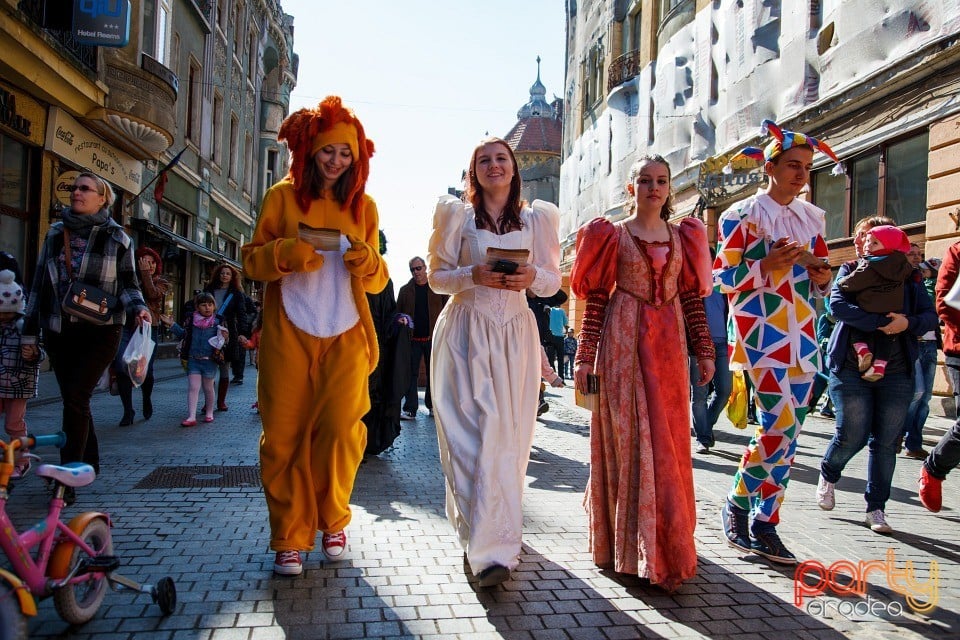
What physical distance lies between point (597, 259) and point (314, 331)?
141cm

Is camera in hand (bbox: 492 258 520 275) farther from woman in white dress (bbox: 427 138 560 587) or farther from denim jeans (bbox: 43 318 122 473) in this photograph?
denim jeans (bbox: 43 318 122 473)

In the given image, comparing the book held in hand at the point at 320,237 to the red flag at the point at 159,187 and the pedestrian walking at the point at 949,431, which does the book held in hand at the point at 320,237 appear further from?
the red flag at the point at 159,187

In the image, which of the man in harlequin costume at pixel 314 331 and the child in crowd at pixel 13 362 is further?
the child in crowd at pixel 13 362

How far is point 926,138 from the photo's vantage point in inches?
456

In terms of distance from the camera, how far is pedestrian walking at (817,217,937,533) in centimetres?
474

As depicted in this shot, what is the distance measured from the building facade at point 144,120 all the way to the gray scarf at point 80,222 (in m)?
8.07

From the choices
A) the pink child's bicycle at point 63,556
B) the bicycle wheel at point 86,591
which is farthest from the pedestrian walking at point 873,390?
the bicycle wheel at point 86,591

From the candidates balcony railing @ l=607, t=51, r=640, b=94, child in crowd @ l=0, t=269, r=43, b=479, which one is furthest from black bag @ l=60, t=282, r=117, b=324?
balcony railing @ l=607, t=51, r=640, b=94

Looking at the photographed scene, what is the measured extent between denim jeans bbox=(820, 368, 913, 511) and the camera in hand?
2.58 meters

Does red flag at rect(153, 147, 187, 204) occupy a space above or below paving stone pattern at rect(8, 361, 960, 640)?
above

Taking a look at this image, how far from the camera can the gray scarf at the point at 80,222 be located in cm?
477

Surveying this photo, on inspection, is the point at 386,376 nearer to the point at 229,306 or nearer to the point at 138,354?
the point at 138,354

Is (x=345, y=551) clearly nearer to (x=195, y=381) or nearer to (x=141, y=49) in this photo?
(x=195, y=381)

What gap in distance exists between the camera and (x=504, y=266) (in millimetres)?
3598
